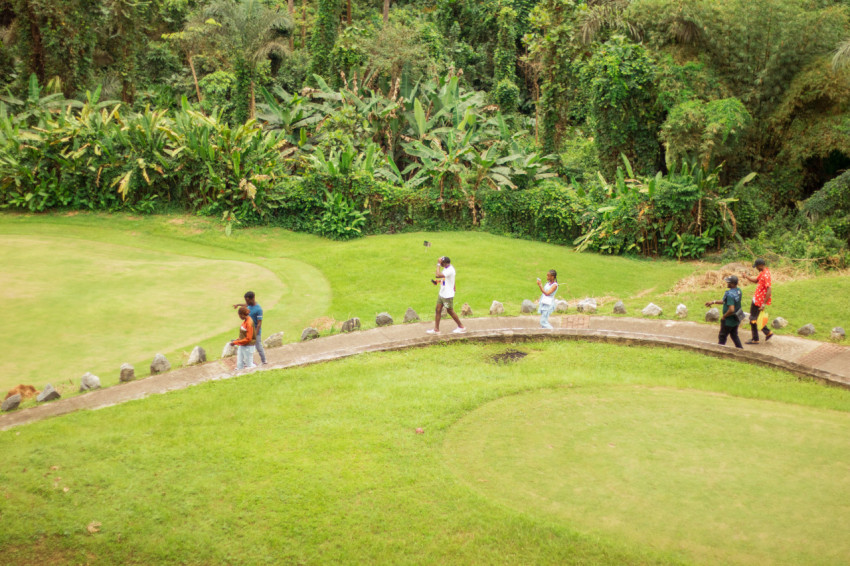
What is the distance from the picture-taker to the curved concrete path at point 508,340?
8.65 meters

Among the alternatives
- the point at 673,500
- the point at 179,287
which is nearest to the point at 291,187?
the point at 179,287

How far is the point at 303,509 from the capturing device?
5910mm

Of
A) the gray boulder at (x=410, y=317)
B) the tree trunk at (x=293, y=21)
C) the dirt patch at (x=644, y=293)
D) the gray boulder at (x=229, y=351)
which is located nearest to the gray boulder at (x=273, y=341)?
the gray boulder at (x=229, y=351)

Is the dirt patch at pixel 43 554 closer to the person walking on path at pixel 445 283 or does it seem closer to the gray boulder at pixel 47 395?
the gray boulder at pixel 47 395

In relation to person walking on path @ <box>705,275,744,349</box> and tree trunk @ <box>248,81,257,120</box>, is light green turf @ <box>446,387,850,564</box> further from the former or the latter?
tree trunk @ <box>248,81,257,120</box>

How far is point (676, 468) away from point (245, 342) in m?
5.56

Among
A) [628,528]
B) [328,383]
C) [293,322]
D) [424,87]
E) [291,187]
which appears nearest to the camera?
[628,528]

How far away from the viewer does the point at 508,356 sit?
10406 millimetres

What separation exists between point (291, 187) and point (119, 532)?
15301 mm

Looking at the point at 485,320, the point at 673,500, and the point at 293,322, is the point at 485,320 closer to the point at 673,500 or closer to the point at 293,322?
the point at 293,322

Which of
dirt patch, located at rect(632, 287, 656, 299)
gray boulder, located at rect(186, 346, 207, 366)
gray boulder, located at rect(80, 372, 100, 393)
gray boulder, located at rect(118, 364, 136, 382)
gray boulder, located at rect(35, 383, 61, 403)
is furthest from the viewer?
dirt patch, located at rect(632, 287, 656, 299)

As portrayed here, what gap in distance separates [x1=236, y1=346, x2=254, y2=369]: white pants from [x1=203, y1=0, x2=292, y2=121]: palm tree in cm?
2032

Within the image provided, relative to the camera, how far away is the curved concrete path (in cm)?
865

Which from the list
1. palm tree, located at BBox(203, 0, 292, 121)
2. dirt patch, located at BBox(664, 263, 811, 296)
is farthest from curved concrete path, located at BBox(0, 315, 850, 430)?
palm tree, located at BBox(203, 0, 292, 121)
